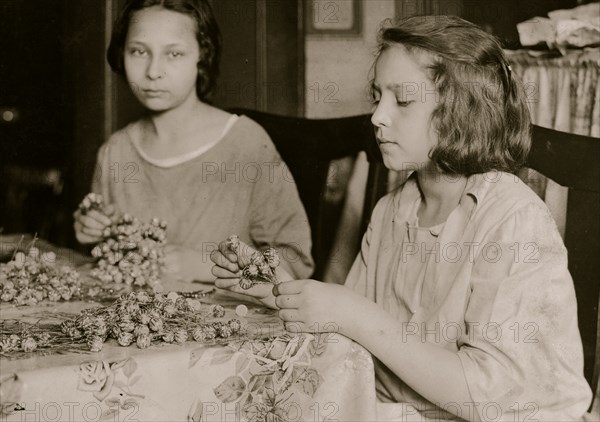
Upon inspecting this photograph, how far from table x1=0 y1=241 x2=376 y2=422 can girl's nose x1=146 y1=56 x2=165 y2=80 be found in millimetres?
818

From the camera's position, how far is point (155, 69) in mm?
1701

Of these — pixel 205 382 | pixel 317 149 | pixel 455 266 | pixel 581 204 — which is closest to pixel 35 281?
pixel 205 382

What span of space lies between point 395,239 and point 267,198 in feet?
1.58

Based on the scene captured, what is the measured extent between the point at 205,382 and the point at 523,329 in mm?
458

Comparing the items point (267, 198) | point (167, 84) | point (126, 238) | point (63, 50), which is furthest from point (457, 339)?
point (63, 50)

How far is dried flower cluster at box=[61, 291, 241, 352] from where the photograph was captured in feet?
3.14

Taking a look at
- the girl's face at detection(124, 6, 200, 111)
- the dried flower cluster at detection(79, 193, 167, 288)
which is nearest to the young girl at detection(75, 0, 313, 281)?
the girl's face at detection(124, 6, 200, 111)

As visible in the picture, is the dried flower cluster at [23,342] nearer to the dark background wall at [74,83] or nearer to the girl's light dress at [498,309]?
the girl's light dress at [498,309]

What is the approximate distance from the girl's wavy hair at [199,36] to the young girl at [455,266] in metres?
0.60

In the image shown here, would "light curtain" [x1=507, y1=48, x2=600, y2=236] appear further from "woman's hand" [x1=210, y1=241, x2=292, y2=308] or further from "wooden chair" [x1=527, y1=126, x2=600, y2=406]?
"woman's hand" [x1=210, y1=241, x2=292, y2=308]

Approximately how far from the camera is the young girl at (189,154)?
5.54 feet

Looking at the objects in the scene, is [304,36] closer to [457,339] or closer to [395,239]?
[395,239]

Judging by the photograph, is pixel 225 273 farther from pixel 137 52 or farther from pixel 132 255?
pixel 137 52

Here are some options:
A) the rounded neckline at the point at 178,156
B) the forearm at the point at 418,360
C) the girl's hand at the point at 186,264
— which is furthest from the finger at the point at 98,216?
the forearm at the point at 418,360
